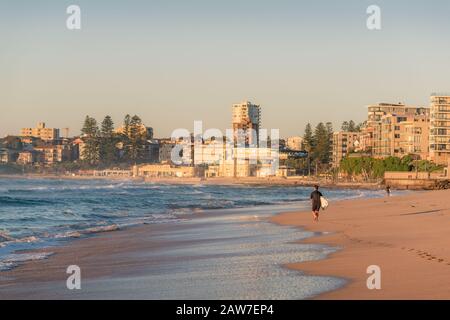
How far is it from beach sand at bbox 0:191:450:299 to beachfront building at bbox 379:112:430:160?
106270mm

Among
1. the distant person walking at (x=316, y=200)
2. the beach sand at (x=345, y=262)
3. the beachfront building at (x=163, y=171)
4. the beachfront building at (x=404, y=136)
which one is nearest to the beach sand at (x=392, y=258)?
the beach sand at (x=345, y=262)

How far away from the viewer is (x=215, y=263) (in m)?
12.8

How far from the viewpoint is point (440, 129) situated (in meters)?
116

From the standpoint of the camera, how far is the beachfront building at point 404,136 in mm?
124250

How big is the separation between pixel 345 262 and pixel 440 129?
356ft

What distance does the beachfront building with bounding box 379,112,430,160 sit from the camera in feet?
408

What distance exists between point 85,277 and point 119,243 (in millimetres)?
6545

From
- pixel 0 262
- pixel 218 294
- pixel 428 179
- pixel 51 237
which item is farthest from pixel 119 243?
pixel 428 179

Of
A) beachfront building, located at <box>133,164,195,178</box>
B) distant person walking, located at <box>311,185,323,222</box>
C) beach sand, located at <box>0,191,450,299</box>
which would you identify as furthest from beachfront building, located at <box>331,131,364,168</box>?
beach sand, located at <box>0,191,450,299</box>

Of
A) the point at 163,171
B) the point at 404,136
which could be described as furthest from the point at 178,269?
the point at 163,171

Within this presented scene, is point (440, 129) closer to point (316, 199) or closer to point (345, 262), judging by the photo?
point (316, 199)

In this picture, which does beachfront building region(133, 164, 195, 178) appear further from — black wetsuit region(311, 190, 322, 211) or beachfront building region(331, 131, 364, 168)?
black wetsuit region(311, 190, 322, 211)

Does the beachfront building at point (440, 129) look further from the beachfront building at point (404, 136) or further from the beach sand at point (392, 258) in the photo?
the beach sand at point (392, 258)

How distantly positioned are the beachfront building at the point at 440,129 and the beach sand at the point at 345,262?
97.3m
